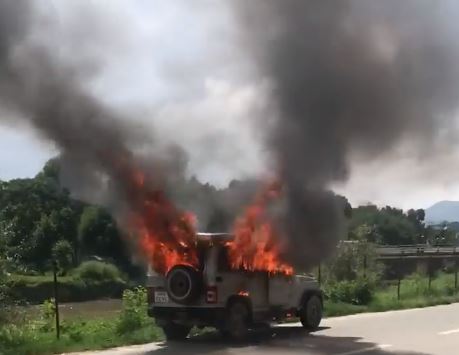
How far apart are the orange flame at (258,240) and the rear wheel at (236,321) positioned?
76cm

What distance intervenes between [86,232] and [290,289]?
28392 millimetres

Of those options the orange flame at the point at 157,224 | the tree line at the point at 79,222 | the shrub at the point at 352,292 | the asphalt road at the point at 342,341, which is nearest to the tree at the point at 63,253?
the tree line at the point at 79,222

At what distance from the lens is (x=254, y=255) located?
50.2ft

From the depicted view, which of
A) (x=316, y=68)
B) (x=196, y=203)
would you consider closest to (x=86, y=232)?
(x=196, y=203)

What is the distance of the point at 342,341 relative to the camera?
48.0ft

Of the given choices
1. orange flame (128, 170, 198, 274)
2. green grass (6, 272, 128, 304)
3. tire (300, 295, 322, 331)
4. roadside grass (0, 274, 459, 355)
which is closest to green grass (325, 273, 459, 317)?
tire (300, 295, 322, 331)

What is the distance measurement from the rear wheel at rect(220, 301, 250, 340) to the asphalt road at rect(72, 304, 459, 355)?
23 cm

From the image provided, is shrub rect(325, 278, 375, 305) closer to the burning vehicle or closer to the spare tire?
the burning vehicle

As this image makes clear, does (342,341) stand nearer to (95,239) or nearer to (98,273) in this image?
(98,273)

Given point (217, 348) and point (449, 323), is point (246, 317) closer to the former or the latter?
point (217, 348)

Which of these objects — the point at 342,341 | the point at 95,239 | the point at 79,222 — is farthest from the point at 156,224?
the point at 95,239

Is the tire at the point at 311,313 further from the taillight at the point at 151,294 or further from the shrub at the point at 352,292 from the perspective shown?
the shrub at the point at 352,292

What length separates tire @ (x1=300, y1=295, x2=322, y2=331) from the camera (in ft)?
55.1

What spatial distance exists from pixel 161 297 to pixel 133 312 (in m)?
1.88
